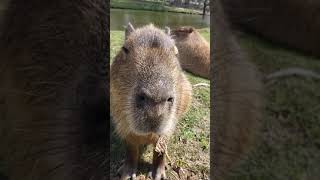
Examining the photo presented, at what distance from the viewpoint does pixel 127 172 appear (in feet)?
12.5

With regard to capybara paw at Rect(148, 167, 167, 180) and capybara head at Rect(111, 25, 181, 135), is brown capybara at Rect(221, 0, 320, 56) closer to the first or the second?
capybara head at Rect(111, 25, 181, 135)

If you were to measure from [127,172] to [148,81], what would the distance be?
120 cm

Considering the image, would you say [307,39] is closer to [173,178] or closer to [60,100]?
[60,100]

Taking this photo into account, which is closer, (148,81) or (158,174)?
(148,81)

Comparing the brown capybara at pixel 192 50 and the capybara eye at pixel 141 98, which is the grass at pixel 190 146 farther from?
the brown capybara at pixel 192 50

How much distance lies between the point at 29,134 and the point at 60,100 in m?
0.10

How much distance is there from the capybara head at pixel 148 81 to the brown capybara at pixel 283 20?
1833 millimetres

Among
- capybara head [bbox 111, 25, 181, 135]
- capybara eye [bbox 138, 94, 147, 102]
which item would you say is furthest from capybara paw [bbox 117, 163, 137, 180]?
capybara eye [bbox 138, 94, 147, 102]

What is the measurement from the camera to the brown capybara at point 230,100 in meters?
0.83

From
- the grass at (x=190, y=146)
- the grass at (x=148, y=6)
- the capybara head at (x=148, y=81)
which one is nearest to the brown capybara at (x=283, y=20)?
the capybara head at (x=148, y=81)

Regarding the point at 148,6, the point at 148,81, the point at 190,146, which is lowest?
the point at 190,146

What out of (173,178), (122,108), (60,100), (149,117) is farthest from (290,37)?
(173,178)

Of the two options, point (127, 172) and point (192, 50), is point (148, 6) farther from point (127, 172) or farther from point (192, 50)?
point (127, 172)

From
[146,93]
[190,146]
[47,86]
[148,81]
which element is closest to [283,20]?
[47,86]
